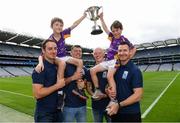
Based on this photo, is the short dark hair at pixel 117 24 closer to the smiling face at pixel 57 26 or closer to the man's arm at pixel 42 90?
the smiling face at pixel 57 26

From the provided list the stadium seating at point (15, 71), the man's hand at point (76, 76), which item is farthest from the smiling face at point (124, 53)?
the stadium seating at point (15, 71)

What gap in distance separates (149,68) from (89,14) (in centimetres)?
9421

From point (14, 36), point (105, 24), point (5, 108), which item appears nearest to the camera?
point (105, 24)

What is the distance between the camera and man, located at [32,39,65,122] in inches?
177

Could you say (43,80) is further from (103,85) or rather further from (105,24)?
(105,24)

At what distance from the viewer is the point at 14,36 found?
232 feet

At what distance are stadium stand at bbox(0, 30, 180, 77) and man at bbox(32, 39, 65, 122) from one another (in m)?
48.6

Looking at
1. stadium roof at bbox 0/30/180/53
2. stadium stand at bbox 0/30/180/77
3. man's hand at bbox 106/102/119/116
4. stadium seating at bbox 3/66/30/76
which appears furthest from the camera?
stadium stand at bbox 0/30/180/77

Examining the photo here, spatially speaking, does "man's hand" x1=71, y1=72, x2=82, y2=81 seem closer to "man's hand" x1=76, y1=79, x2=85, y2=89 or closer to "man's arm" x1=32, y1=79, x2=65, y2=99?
"man's hand" x1=76, y1=79, x2=85, y2=89

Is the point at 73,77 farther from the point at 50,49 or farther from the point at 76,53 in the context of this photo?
the point at 50,49

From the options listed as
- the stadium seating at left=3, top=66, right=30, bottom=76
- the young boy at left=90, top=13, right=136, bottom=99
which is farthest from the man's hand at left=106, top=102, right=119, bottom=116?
the stadium seating at left=3, top=66, right=30, bottom=76

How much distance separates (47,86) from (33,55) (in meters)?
82.2

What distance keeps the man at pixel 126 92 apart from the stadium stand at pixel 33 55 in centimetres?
4884

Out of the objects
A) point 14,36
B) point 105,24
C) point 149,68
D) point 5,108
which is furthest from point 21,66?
point 105,24
